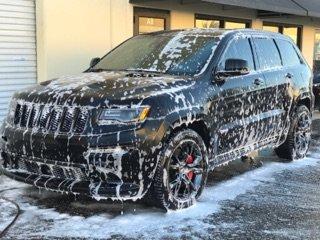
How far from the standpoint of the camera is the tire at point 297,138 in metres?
8.16

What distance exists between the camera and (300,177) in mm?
7312

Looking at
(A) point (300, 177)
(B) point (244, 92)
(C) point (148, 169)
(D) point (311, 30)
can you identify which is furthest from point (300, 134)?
(D) point (311, 30)

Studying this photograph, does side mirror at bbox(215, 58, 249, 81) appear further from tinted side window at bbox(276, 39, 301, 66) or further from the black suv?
tinted side window at bbox(276, 39, 301, 66)

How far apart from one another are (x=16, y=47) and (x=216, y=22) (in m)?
5.89

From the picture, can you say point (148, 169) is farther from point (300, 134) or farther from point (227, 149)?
point (300, 134)

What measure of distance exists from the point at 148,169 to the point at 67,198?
1316mm

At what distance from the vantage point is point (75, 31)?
10055 mm

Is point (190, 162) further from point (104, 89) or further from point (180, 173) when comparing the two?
point (104, 89)

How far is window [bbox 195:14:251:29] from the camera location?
13.1 m

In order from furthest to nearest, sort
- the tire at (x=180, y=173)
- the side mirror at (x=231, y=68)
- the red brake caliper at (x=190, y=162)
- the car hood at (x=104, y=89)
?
the side mirror at (x=231, y=68), the red brake caliper at (x=190, y=162), the tire at (x=180, y=173), the car hood at (x=104, y=89)

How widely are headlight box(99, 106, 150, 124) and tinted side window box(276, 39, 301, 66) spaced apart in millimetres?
3489

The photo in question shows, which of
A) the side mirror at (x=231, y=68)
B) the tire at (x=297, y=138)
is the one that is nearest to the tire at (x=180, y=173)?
the side mirror at (x=231, y=68)

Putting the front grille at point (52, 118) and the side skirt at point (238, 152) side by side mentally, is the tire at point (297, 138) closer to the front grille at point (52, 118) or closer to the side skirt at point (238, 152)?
the side skirt at point (238, 152)

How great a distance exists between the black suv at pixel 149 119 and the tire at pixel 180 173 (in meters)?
0.01
